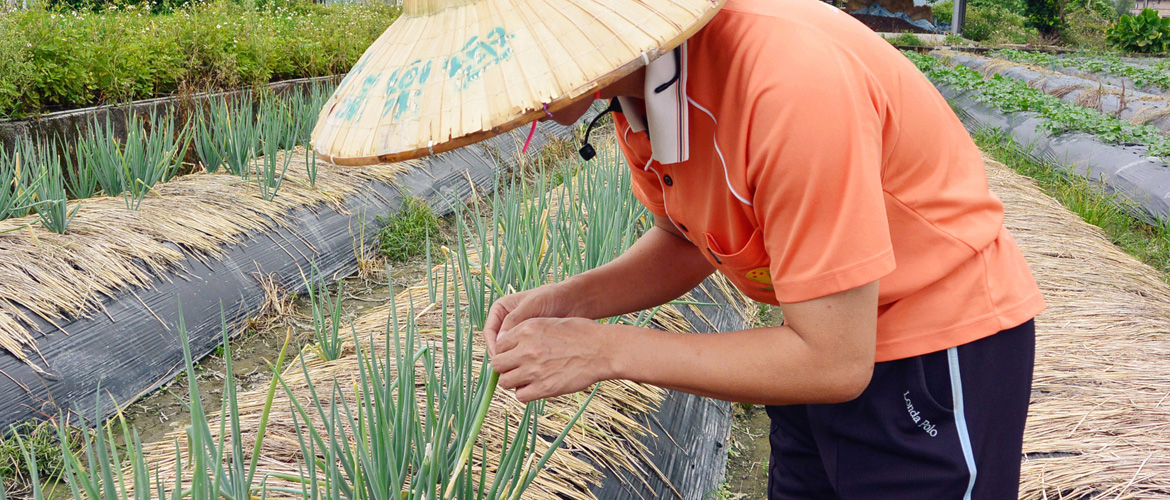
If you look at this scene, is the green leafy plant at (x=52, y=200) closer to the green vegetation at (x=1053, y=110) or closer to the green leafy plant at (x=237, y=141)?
the green leafy plant at (x=237, y=141)

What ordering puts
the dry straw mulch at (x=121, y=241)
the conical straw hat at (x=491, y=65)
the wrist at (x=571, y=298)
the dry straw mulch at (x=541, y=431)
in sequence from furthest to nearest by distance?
the dry straw mulch at (x=121, y=241)
the dry straw mulch at (x=541, y=431)
the wrist at (x=571, y=298)
the conical straw hat at (x=491, y=65)

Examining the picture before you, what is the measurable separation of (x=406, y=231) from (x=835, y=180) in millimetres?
3238

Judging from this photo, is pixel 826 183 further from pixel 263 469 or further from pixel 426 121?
pixel 263 469

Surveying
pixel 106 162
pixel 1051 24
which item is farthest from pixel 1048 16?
pixel 106 162

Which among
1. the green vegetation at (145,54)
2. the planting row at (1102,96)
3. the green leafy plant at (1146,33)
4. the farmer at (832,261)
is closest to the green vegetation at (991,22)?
the green leafy plant at (1146,33)

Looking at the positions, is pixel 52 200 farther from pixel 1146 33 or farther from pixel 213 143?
pixel 1146 33

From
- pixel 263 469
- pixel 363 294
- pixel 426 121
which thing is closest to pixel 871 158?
pixel 426 121

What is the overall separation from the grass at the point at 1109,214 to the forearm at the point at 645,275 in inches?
114

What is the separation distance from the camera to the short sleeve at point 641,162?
1.00 metres

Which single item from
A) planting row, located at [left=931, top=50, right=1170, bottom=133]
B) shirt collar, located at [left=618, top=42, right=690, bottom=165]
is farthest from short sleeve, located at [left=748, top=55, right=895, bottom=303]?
planting row, located at [left=931, top=50, right=1170, bottom=133]

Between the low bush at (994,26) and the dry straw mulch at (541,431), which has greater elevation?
the dry straw mulch at (541,431)

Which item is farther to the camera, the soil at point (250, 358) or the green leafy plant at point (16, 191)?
the green leafy plant at point (16, 191)

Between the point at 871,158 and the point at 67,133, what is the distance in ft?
13.0

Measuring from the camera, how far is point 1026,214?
3.75 meters
